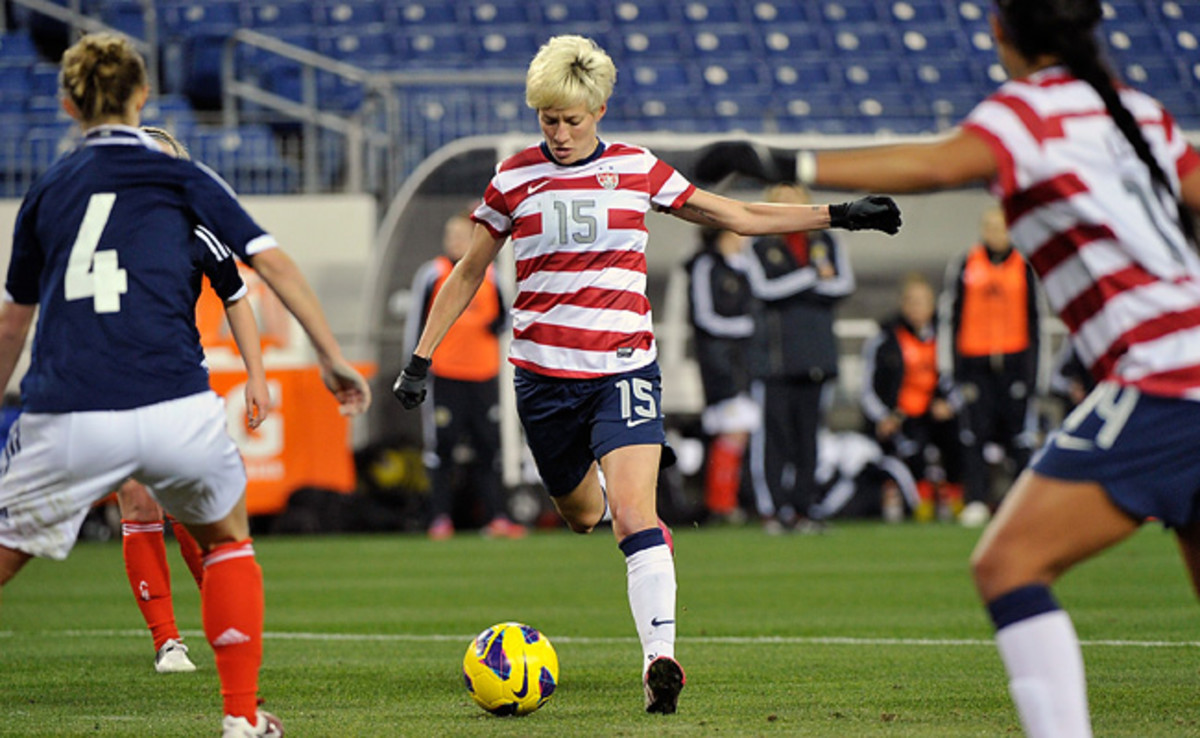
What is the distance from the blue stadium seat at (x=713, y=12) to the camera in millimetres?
23406

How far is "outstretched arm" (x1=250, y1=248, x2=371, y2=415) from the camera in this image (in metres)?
4.52

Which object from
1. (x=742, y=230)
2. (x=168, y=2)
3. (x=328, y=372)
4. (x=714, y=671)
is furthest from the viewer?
(x=168, y=2)

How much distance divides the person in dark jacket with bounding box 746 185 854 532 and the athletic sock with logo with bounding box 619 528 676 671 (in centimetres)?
841

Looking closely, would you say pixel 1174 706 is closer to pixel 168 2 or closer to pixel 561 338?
pixel 561 338

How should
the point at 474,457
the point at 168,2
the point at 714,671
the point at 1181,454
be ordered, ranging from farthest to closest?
the point at 168,2, the point at 474,457, the point at 714,671, the point at 1181,454

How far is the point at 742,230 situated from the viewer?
20.0 ft

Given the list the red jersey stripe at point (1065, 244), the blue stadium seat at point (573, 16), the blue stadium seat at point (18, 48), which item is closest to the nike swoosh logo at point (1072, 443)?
the red jersey stripe at point (1065, 244)

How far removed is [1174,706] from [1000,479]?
11404 mm

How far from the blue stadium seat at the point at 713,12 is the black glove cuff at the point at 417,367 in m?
17.8

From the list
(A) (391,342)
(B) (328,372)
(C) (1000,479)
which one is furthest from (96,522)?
(B) (328,372)

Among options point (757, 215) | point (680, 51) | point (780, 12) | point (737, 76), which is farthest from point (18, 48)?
point (757, 215)

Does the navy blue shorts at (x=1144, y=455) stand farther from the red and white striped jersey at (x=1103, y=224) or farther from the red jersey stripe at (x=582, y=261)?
the red jersey stripe at (x=582, y=261)

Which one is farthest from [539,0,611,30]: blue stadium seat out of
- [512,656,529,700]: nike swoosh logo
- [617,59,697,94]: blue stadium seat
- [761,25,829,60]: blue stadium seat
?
[512,656,529,700]: nike swoosh logo

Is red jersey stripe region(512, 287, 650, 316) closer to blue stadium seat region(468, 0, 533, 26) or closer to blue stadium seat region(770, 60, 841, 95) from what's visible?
blue stadium seat region(770, 60, 841, 95)
